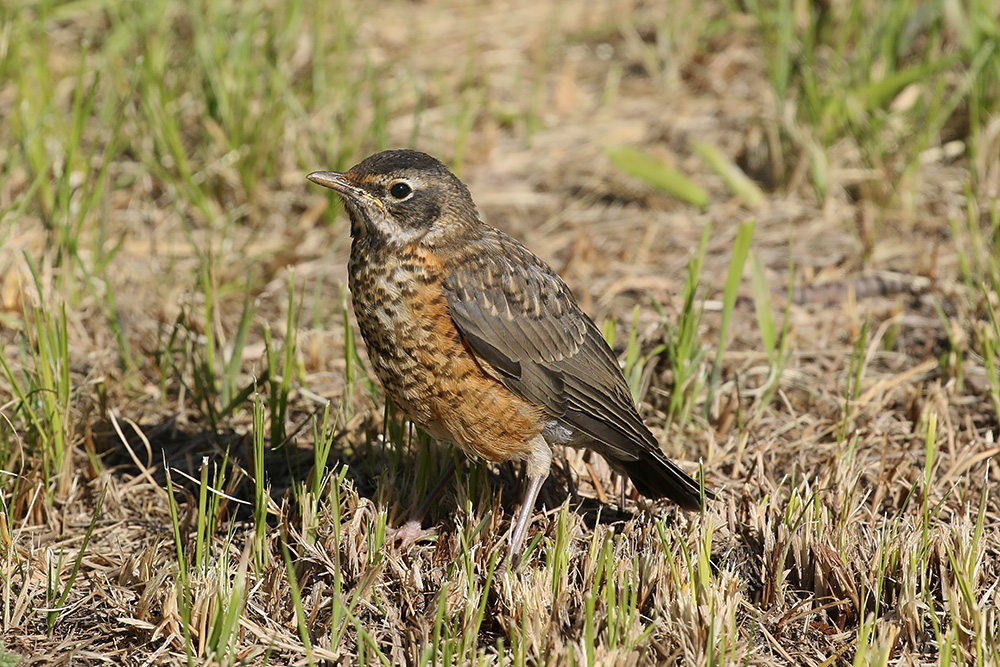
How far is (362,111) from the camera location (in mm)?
7512

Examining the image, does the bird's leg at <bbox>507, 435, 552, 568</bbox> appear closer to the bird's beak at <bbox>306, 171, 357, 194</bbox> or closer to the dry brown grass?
the dry brown grass

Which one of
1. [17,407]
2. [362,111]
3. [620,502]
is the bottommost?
[620,502]

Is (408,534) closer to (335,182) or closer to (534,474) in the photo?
(534,474)

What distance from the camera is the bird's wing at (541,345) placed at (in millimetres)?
4078

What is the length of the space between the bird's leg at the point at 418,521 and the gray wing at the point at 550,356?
1.63 feet

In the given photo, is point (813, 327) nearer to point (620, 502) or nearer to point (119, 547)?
point (620, 502)

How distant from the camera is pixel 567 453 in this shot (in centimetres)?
471

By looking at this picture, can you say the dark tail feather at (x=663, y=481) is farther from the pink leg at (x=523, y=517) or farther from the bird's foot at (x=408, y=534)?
the bird's foot at (x=408, y=534)

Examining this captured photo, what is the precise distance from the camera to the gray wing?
4.09 metres

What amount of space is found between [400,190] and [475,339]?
66 centimetres

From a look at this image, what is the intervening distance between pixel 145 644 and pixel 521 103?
5278 mm

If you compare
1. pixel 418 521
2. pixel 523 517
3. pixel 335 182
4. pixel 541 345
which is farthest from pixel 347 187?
pixel 523 517

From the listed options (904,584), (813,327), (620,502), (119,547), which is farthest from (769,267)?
(119,547)

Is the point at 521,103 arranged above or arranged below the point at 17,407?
above
